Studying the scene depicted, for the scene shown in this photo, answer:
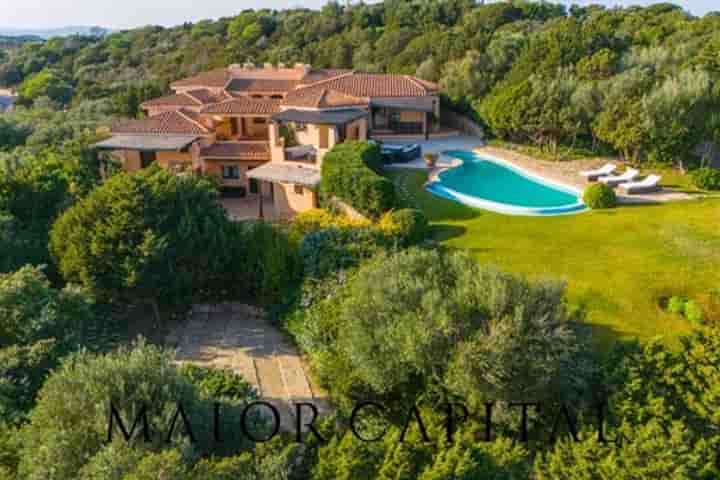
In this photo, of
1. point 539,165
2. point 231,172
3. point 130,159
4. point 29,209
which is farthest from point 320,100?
point 29,209

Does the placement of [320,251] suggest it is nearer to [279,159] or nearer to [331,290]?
[331,290]

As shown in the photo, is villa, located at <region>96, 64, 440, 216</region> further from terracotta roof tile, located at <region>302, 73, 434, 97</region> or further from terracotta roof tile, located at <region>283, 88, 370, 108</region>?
terracotta roof tile, located at <region>302, 73, 434, 97</region>

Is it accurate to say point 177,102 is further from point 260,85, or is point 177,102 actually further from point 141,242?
point 141,242

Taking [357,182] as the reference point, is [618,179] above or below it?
below

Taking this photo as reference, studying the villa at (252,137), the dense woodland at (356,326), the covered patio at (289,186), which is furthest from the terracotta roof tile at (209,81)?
the covered patio at (289,186)

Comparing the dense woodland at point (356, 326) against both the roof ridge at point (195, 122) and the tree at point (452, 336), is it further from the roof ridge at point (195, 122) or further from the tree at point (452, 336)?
the roof ridge at point (195, 122)

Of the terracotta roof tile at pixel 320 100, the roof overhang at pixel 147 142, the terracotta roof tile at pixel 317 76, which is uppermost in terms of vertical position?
the terracotta roof tile at pixel 317 76
